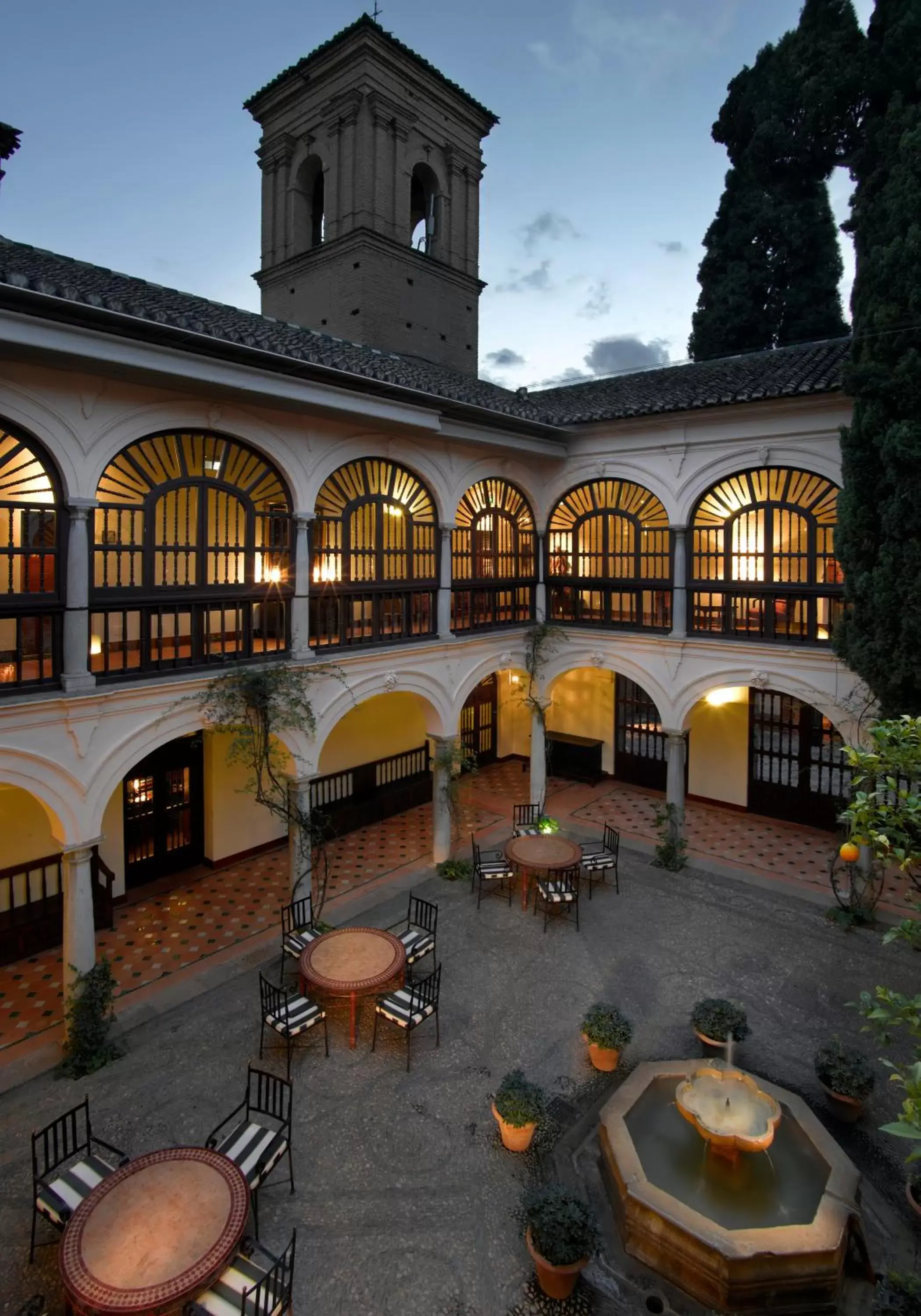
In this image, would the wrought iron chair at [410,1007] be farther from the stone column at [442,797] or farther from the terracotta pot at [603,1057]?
the stone column at [442,797]

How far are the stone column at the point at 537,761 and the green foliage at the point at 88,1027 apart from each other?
9.40m

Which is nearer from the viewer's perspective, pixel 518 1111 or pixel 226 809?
pixel 518 1111

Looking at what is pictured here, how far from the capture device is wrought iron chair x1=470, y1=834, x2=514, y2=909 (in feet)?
40.0

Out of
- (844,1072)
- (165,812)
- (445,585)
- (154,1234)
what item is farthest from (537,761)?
(154,1234)

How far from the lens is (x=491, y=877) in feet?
40.0

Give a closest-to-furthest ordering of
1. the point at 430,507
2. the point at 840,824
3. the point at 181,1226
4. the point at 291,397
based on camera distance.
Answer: the point at 181,1226
the point at 291,397
the point at 430,507
the point at 840,824

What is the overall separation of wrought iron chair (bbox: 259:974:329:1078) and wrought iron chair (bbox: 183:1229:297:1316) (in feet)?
8.34

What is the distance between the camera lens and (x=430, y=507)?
1299 cm

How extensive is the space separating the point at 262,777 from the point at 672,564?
8.47m

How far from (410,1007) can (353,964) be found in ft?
3.12

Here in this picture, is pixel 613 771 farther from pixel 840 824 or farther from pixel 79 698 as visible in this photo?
pixel 79 698

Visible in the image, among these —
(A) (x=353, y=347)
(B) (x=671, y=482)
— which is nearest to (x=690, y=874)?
(B) (x=671, y=482)

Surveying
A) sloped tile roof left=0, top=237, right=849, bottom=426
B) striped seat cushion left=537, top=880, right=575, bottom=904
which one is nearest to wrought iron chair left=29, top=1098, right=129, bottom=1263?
striped seat cushion left=537, top=880, right=575, bottom=904

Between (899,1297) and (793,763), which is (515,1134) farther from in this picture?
(793,763)
